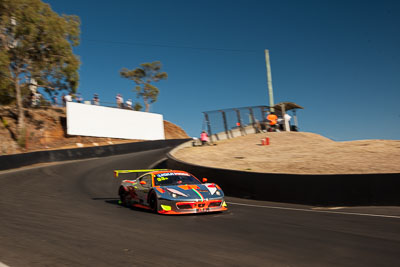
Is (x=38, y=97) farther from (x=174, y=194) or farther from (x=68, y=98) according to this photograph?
(x=174, y=194)

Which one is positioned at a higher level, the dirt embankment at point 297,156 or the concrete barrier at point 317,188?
the dirt embankment at point 297,156

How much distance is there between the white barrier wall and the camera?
38750 millimetres

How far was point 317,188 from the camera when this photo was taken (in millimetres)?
11062

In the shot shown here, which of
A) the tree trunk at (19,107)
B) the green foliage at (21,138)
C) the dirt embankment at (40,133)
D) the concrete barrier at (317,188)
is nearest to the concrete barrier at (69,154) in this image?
the dirt embankment at (40,133)

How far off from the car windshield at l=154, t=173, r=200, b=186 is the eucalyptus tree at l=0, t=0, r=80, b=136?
27.4 m

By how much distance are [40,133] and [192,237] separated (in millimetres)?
35701

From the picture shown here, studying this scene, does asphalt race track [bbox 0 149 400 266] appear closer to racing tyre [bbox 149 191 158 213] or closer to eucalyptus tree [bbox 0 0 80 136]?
racing tyre [bbox 149 191 158 213]

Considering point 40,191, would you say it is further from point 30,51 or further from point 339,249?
point 30,51

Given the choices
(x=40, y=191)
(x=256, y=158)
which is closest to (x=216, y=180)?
(x=256, y=158)

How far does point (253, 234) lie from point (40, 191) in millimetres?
11387

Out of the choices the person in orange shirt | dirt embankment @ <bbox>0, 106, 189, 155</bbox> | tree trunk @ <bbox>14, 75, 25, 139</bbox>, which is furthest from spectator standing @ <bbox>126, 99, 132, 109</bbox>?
the person in orange shirt

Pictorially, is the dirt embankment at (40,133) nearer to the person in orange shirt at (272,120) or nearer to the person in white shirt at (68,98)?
the person in white shirt at (68,98)

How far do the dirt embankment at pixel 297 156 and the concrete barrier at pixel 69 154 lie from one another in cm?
→ 858

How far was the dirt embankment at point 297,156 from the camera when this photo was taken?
14078 millimetres
